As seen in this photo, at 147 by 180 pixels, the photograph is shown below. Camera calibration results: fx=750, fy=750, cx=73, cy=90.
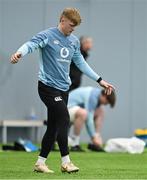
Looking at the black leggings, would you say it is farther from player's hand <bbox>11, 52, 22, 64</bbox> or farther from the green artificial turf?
player's hand <bbox>11, 52, 22, 64</bbox>

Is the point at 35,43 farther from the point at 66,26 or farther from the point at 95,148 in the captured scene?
the point at 95,148

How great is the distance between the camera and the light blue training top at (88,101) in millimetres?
10188

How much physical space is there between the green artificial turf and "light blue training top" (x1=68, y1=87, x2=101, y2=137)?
84cm

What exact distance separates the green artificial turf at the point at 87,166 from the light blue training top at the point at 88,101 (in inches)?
33.1

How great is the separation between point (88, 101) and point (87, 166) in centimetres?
282

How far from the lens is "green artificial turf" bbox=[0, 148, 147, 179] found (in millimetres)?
6188

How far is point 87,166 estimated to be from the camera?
7.46 metres

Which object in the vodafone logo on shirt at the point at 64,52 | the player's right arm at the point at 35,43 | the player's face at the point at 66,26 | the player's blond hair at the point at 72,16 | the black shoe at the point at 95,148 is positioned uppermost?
the player's blond hair at the point at 72,16

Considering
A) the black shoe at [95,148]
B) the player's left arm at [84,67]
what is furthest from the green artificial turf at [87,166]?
the player's left arm at [84,67]

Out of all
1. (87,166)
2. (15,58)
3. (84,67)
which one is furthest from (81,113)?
(15,58)

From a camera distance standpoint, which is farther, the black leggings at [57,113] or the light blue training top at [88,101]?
the light blue training top at [88,101]

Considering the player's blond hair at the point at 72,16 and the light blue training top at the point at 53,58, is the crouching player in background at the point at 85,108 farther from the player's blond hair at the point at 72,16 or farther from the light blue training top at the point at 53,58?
the player's blond hair at the point at 72,16

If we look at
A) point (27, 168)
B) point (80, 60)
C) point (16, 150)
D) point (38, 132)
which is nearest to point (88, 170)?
point (27, 168)

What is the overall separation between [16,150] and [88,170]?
3.28 m
